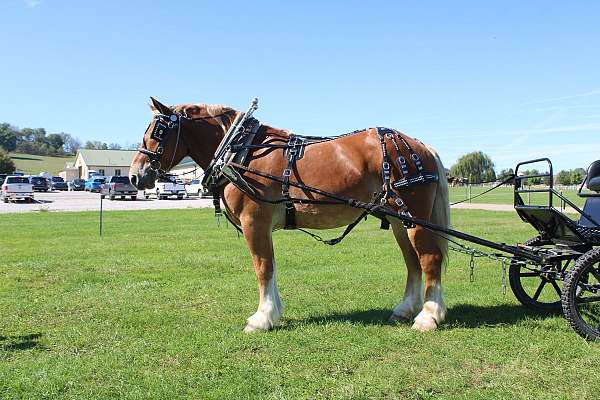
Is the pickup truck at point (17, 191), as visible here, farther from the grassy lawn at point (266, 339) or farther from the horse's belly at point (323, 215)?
the horse's belly at point (323, 215)

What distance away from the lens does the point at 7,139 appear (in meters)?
150

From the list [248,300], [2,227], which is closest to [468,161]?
[2,227]

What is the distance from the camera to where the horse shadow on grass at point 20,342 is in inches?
214

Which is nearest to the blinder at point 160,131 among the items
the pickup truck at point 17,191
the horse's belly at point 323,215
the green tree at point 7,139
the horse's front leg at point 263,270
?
the horse's front leg at point 263,270

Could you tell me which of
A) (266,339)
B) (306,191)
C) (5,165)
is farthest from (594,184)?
(5,165)

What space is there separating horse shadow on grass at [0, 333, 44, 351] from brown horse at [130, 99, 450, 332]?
79.2 inches

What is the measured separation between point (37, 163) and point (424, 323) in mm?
147828

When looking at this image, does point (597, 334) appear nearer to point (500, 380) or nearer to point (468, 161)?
point (500, 380)

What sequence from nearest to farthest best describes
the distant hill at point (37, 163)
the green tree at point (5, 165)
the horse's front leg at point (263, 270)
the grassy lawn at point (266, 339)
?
the grassy lawn at point (266, 339)
the horse's front leg at point (263, 270)
the green tree at point (5, 165)
the distant hill at point (37, 163)

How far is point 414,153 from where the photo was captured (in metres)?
6.25

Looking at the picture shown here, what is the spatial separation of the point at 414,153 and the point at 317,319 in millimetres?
2323

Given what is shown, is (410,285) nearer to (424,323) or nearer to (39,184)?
(424,323)

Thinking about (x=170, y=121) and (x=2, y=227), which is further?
(x=2, y=227)

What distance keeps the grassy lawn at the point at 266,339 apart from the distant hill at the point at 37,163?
406 ft
